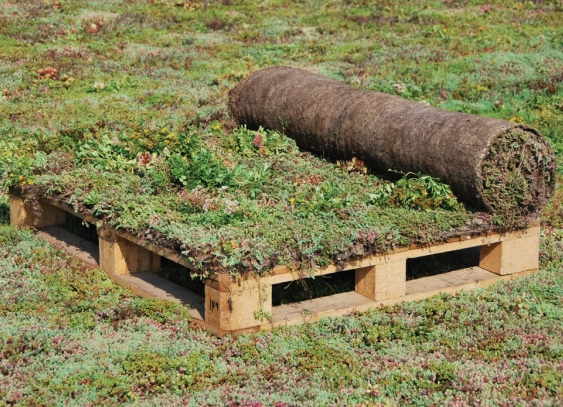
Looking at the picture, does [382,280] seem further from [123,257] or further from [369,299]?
[123,257]

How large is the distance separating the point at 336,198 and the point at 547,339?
2864mm

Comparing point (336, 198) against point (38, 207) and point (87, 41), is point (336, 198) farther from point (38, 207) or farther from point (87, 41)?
point (87, 41)

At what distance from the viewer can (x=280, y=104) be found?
1298 cm

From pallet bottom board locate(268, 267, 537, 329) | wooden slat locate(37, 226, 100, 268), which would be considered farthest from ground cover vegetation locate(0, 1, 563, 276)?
wooden slat locate(37, 226, 100, 268)

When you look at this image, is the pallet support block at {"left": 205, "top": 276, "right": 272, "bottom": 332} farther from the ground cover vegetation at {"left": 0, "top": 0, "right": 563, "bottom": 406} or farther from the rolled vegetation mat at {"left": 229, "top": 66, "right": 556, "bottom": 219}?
the rolled vegetation mat at {"left": 229, "top": 66, "right": 556, "bottom": 219}

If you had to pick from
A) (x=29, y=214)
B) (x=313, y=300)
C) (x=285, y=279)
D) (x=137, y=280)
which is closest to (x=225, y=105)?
(x=29, y=214)

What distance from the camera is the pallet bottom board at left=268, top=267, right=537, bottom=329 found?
28.5 feet

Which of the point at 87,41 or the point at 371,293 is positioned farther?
the point at 87,41

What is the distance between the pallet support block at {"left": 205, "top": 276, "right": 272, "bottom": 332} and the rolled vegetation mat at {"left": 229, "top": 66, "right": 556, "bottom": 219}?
2.83m

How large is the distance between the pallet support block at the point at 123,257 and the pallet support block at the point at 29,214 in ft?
6.19

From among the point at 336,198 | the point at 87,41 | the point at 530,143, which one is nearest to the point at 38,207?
the point at 336,198

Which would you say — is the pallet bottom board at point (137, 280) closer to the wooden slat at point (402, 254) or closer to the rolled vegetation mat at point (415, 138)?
the wooden slat at point (402, 254)

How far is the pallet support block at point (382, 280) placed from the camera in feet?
29.6

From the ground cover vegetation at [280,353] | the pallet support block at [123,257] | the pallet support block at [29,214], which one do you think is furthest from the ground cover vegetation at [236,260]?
the pallet support block at [29,214]
